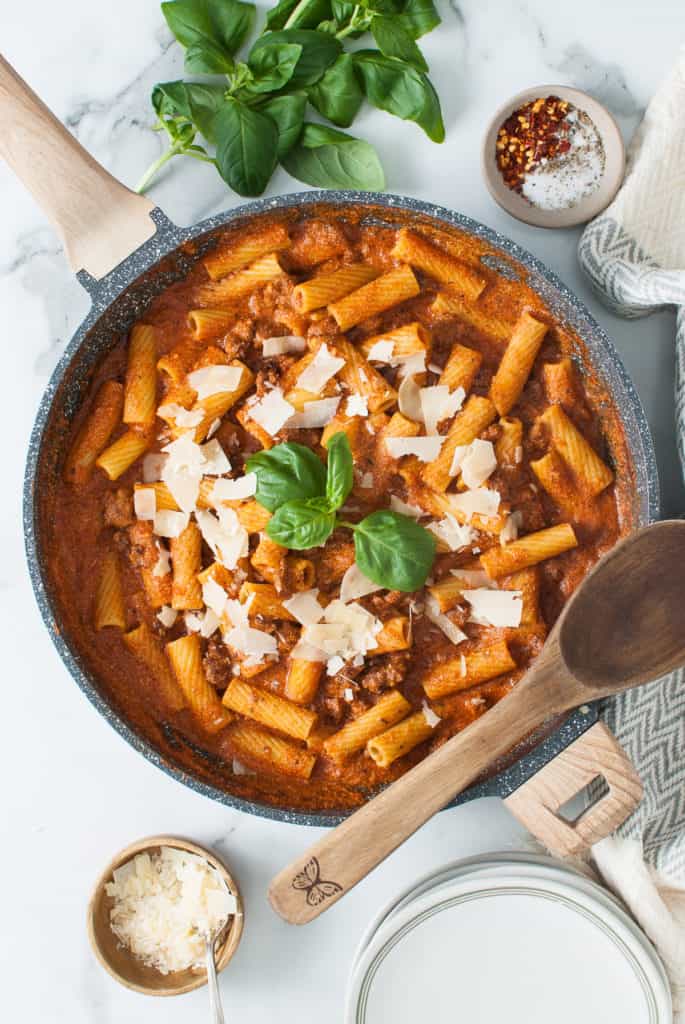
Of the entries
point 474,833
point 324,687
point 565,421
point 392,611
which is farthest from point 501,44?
point 474,833

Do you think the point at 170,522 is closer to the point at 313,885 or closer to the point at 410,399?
the point at 410,399

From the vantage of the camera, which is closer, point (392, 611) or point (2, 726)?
point (392, 611)

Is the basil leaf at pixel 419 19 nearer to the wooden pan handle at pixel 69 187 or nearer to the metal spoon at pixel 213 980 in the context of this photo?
the wooden pan handle at pixel 69 187

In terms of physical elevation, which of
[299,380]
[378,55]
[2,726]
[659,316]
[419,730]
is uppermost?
[378,55]

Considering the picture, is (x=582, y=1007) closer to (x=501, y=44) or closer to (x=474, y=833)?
(x=474, y=833)

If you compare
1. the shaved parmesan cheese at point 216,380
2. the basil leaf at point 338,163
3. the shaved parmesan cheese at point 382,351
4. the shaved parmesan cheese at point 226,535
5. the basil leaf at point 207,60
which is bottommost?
the shaved parmesan cheese at point 226,535

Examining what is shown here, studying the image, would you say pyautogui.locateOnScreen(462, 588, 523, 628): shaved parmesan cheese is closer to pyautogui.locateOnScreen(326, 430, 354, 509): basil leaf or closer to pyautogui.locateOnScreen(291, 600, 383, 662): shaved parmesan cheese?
pyautogui.locateOnScreen(291, 600, 383, 662): shaved parmesan cheese

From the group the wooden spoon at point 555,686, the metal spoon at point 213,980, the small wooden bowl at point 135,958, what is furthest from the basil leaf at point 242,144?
the metal spoon at point 213,980
